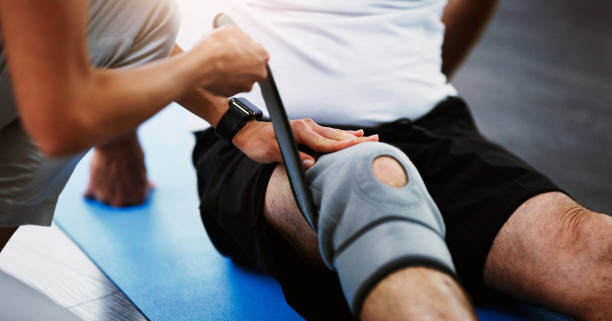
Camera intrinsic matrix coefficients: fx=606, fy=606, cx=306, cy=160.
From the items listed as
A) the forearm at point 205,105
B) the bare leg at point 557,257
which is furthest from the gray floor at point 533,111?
the bare leg at point 557,257

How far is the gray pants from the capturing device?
84 cm

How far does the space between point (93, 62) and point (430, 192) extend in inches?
24.3

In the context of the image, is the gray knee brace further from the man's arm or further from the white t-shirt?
the man's arm

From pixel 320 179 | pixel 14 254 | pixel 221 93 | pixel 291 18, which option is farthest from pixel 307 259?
pixel 14 254

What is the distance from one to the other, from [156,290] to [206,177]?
24 centimetres

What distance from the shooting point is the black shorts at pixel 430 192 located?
96 centimetres

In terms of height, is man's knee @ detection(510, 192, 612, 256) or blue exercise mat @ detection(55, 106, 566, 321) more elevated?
man's knee @ detection(510, 192, 612, 256)

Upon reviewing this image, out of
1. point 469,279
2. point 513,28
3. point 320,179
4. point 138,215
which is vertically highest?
point 320,179

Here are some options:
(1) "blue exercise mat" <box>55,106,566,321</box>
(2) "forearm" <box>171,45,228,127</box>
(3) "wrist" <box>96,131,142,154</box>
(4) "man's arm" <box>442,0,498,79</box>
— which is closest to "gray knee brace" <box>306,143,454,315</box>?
(2) "forearm" <box>171,45,228,127</box>

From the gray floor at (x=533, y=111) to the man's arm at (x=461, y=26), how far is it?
21.3 inches

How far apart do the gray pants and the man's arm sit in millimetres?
928

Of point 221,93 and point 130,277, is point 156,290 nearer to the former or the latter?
point 130,277

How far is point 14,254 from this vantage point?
129cm

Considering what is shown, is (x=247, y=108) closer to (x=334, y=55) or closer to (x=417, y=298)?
(x=334, y=55)
